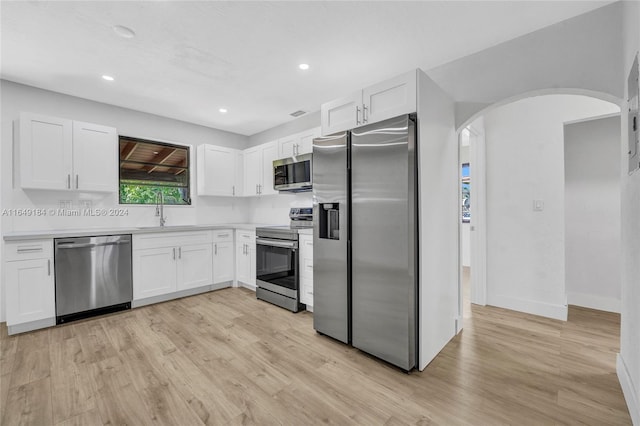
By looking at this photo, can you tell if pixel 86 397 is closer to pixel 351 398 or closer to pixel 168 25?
pixel 351 398

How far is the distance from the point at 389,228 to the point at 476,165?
205 cm

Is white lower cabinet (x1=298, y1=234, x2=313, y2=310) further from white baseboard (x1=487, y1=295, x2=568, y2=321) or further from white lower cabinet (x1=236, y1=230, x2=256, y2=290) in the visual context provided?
white baseboard (x1=487, y1=295, x2=568, y2=321)

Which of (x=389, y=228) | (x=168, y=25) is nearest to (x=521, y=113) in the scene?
(x=389, y=228)

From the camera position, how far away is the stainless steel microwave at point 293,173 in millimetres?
3703

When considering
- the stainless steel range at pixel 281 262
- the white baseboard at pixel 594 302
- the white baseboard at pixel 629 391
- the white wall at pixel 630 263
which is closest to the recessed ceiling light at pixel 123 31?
the stainless steel range at pixel 281 262

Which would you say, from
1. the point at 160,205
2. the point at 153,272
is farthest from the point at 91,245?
the point at 160,205

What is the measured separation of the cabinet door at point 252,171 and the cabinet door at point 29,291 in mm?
2638

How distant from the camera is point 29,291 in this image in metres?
2.75

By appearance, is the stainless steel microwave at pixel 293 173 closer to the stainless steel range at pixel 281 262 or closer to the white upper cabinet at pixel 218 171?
the stainless steel range at pixel 281 262

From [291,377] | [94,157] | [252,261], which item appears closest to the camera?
[291,377]

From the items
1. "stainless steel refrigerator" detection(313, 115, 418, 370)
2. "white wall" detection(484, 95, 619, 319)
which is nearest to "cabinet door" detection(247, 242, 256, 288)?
"stainless steel refrigerator" detection(313, 115, 418, 370)

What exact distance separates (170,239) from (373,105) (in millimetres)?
3040

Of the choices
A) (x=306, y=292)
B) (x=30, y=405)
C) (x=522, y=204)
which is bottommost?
(x=30, y=405)

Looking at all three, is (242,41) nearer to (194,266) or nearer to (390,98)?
(390,98)
